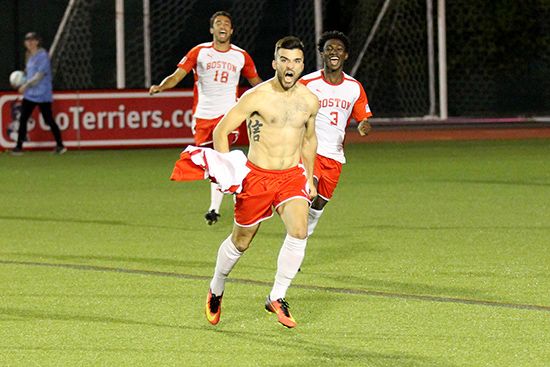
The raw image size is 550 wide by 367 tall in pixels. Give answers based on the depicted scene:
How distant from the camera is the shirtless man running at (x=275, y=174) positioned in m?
9.00

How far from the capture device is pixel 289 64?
8930 millimetres

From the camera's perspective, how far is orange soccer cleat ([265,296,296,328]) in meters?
8.85

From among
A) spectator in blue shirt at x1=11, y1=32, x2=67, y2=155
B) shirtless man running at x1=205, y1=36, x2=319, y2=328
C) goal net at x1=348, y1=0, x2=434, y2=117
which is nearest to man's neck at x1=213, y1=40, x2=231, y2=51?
shirtless man running at x1=205, y1=36, x2=319, y2=328

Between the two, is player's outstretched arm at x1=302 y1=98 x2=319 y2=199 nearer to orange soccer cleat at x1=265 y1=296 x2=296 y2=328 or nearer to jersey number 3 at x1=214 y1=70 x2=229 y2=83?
orange soccer cleat at x1=265 y1=296 x2=296 y2=328

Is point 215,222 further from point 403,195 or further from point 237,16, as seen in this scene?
point 237,16

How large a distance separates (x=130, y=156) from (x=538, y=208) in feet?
32.1

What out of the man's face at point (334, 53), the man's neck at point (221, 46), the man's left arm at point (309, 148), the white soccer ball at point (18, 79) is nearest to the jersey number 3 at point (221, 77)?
the man's neck at point (221, 46)

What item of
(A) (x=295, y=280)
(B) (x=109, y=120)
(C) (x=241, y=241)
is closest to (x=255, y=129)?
A: (C) (x=241, y=241)

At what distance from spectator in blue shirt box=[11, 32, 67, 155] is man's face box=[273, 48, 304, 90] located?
14787 mm

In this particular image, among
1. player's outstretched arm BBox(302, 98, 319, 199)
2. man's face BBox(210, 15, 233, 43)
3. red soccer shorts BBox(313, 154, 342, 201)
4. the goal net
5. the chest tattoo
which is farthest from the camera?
the goal net

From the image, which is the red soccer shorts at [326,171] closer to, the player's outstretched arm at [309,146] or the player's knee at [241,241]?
the player's outstretched arm at [309,146]

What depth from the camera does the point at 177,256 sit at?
12.5 metres

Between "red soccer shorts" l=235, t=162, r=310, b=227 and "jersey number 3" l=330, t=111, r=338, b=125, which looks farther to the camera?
"jersey number 3" l=330, t=111, r=338, b=125

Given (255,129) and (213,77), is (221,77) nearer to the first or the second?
(213,77)
